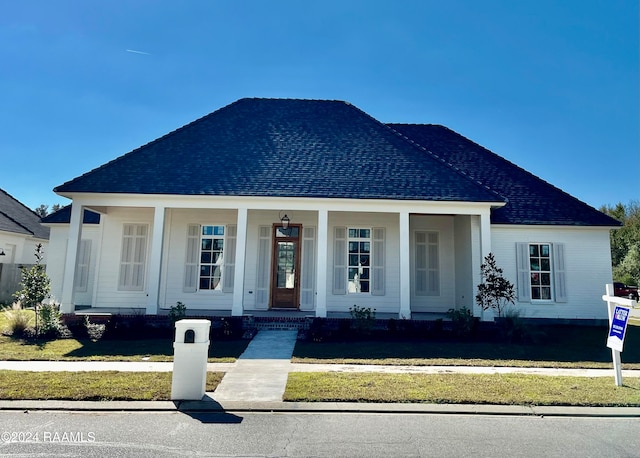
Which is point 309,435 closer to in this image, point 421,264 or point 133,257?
point 421,264

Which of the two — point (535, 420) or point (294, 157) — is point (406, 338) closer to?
point (535, 420)

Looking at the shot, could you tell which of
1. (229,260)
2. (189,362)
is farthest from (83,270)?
(189,362)

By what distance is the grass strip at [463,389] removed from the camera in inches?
205

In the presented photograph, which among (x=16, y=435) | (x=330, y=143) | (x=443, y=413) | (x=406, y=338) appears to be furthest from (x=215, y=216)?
(x=443, y=413)

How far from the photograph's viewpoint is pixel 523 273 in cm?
1219

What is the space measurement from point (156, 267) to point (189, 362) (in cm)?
606

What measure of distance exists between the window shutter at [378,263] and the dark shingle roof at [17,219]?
18466 mm

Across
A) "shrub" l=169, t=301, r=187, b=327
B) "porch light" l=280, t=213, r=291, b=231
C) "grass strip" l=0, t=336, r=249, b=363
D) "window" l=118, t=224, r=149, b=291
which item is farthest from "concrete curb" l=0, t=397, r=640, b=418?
"window" l=118, t=224, r=149, b=291

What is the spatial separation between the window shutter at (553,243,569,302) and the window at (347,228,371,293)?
20.0 feet

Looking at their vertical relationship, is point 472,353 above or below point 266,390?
above

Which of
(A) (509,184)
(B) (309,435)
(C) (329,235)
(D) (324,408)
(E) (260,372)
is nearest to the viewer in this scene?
(B) (309,435)

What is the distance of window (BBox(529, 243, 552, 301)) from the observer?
1221 cm

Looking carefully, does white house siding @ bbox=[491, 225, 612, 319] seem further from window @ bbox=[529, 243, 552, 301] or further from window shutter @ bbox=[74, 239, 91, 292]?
window shutter @ bbox=[74, 239, 91, 292]

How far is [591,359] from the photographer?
25.8 ft
